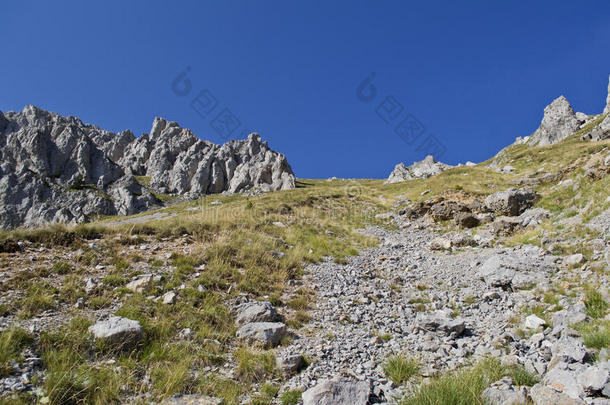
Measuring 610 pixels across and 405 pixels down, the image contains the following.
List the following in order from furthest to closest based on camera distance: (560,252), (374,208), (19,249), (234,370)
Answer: (374,208), (560,252), (19,249), (234,370)

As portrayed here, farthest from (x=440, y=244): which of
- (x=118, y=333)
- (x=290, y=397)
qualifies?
(x=118, y=333)

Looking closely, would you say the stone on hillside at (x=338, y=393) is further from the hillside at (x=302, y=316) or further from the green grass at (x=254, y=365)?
the green grass at (x=254, y=365)

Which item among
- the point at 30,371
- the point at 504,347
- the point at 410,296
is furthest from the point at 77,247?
the point at 504,347

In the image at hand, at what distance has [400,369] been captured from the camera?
209 inches

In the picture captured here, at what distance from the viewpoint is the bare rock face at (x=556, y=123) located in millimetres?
99000

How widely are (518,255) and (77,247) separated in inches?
658

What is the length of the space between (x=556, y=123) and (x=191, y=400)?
142 meters

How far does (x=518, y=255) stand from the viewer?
1082 centimetres

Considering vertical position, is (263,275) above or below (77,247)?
below

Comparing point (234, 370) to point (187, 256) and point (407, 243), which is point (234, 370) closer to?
point (187, 256)

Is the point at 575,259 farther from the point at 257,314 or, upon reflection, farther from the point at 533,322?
the point at 257,314

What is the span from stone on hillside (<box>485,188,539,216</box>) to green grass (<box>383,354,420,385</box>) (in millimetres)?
15647

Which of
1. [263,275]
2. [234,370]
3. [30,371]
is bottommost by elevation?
[234,370]

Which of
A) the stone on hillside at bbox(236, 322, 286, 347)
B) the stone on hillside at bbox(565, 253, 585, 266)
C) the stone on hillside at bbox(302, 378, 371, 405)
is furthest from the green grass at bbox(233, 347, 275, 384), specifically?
the stone on hillside at bbox(565, 253, 585, 266)
